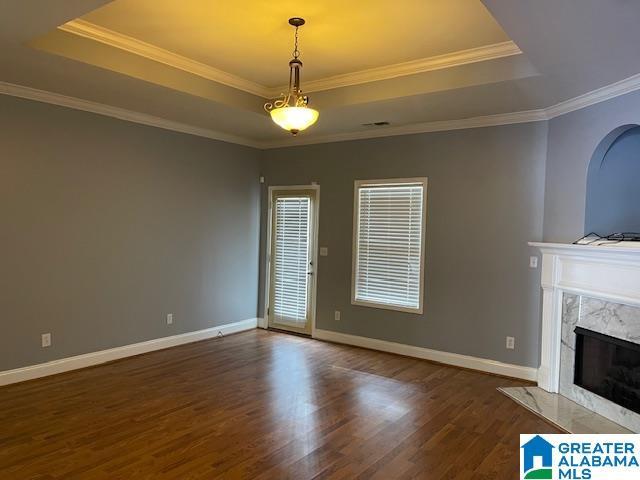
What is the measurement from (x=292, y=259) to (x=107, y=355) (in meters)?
2.68

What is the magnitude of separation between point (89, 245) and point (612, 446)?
499 centimetres

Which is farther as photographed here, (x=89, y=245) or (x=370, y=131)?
(x=370, y=131)

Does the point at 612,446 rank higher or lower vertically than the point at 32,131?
lower

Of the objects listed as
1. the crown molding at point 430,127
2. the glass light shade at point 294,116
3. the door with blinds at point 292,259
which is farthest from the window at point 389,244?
the glass light shade at point 294,116

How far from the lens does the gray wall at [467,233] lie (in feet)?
15.8

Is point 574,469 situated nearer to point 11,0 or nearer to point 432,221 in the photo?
point 432,221

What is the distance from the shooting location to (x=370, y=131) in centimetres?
578

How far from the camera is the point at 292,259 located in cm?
669

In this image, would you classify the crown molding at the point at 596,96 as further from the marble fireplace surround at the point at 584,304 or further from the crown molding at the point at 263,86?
the marble fireplace surround at the point at 584,304

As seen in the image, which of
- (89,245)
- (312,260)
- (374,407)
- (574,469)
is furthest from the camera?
(312,260)

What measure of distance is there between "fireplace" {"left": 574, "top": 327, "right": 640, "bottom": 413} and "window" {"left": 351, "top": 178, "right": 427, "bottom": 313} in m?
1.80

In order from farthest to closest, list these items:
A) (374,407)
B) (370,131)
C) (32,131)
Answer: (370,131)
(32,131)
(374,407)

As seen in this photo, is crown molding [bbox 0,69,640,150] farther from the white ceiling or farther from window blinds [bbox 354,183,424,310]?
window blinds [bbox 354,183,424,310]

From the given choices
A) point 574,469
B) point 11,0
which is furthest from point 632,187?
point 11,0
